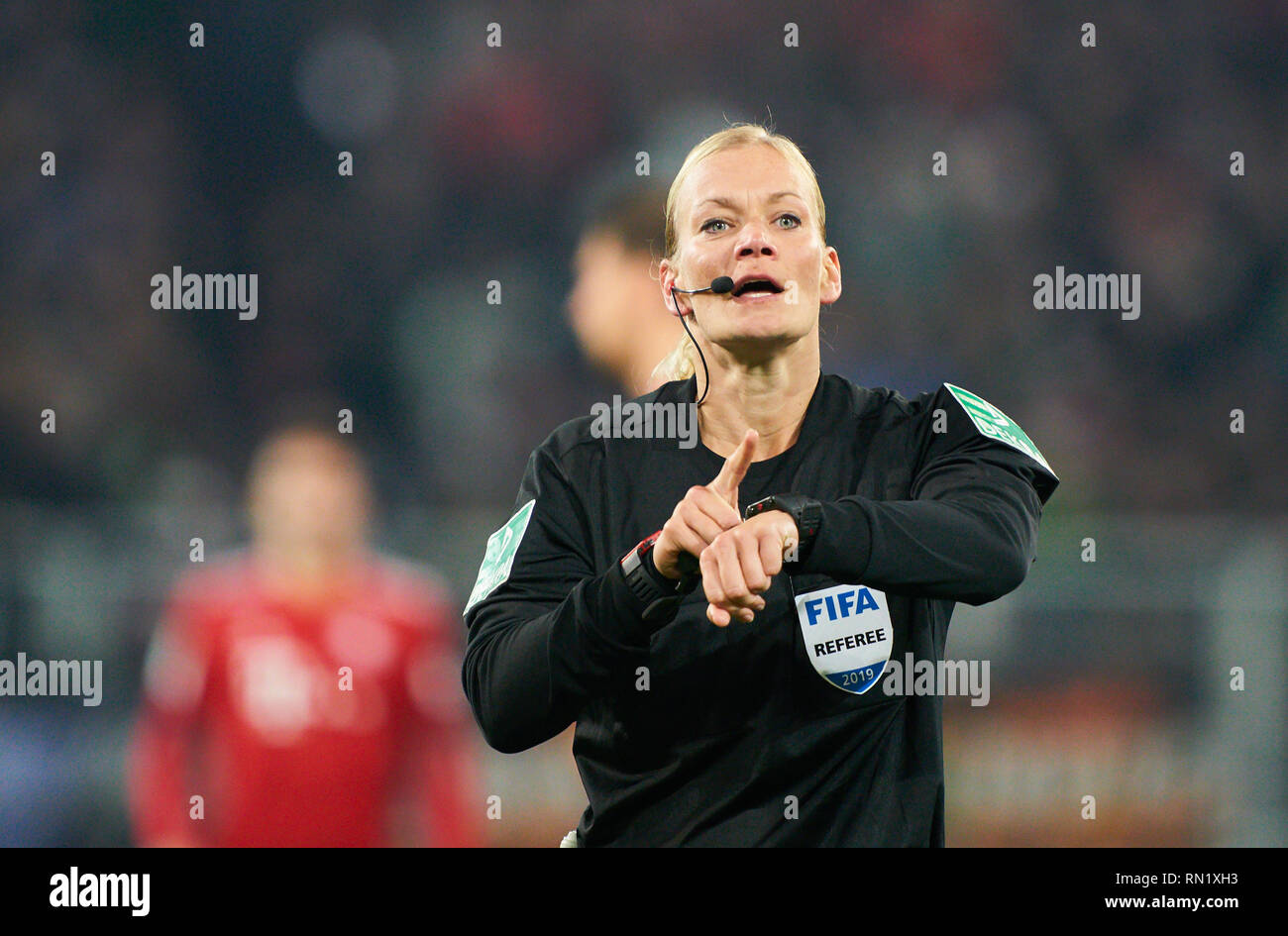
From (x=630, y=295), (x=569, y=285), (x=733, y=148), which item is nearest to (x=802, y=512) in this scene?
(x=733, y=148)

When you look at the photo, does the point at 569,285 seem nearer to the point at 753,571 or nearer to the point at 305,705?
the point at 305,705

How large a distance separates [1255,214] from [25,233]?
4916 mm

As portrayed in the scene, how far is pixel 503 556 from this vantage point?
1.93m

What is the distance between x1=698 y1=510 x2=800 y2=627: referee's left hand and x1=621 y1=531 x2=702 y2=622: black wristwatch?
0.07 meters

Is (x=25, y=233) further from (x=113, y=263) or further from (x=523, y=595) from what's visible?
(x=523, y=595)

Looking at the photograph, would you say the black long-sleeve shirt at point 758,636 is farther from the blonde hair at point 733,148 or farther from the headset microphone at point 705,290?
the blonde hair at point 733,148

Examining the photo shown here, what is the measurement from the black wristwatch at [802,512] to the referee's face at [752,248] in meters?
0.35

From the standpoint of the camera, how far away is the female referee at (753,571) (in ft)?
5.34

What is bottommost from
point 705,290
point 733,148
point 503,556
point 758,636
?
point 758,636

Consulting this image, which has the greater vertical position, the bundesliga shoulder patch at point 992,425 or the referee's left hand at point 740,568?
the bundesliga shoulder patch at point 992,425

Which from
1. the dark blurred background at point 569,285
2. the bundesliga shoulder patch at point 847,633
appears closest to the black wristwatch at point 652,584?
the bundesliga shoulder patch at point 847,633

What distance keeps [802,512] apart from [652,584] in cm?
19

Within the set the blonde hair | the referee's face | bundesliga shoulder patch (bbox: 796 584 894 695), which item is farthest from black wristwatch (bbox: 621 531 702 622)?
the blonde hair

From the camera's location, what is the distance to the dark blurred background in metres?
3.78
